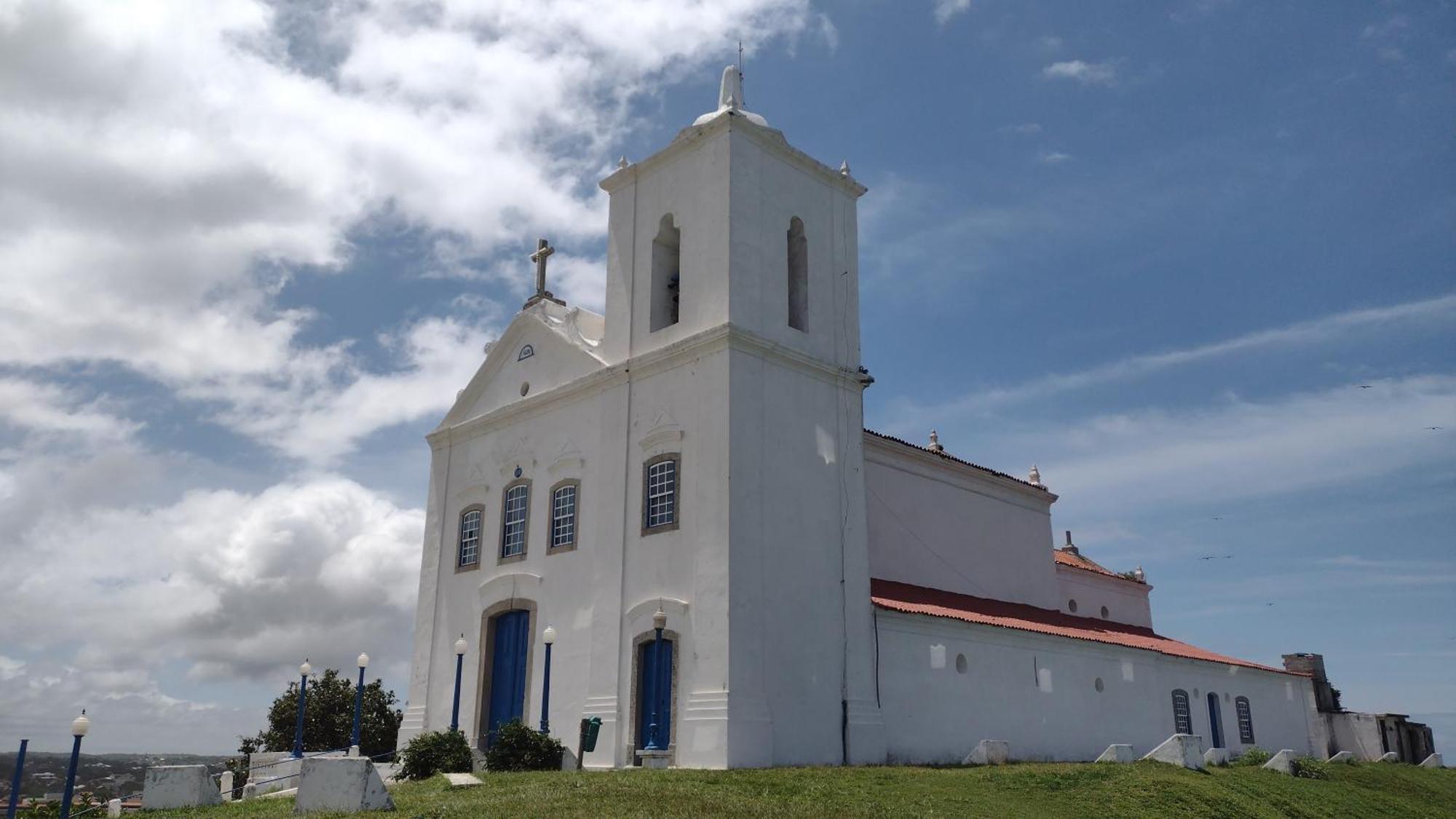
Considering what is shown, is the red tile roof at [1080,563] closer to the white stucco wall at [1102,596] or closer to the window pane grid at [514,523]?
the white stucco wall at [1102,596]

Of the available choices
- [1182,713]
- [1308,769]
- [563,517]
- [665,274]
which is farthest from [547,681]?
[1308,769]

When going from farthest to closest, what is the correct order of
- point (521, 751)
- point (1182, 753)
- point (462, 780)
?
point (1182, 753), point (521, 751), point (462, 780)

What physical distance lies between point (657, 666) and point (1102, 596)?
18539 mm

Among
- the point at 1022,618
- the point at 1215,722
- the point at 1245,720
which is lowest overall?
the point at 1215,722

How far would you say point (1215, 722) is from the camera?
2997cm

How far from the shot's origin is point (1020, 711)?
23.3 m

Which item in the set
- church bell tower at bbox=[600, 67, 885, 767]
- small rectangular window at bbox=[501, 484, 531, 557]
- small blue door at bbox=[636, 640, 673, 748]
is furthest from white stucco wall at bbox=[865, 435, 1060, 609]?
small rectangular window at bbox=[501, 484, 531, 557]

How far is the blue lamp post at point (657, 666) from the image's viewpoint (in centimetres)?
1927

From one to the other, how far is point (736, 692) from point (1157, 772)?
7.18m

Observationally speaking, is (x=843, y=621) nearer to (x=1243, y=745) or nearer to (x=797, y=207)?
(x=797, y=207)

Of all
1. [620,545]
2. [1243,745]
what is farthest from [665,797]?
[1243,745]

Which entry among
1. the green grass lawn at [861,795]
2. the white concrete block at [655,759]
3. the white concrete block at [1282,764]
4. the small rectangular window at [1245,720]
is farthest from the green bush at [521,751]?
the small rectangular window at [1245,720]

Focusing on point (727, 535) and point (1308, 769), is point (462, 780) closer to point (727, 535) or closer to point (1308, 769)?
point (727, 535)

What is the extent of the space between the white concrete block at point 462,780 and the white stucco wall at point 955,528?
9.97 meters
